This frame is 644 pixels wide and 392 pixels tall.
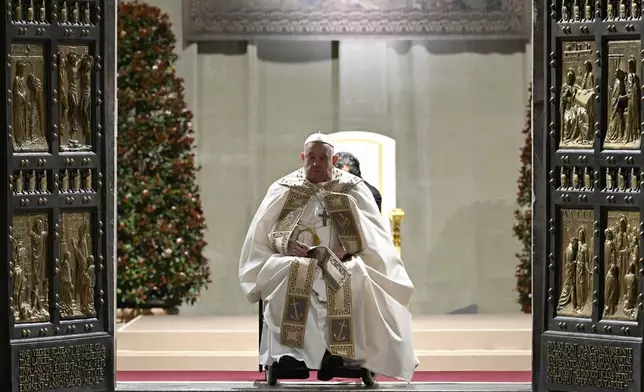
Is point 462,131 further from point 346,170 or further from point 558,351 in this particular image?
point 558,351

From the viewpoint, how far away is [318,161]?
862 centimetres

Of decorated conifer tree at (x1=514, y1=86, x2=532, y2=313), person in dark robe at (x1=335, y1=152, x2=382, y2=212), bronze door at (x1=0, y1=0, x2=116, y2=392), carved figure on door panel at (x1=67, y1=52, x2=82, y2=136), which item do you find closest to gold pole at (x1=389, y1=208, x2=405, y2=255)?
person in dark robe at (x1=335, y1=152, x2=382, y2=212)

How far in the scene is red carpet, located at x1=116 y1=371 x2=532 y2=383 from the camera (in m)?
10.1

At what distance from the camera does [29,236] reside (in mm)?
8406

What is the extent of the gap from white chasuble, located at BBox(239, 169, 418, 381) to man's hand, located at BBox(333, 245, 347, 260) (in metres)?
0.03

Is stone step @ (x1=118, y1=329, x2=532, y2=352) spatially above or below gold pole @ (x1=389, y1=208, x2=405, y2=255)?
below

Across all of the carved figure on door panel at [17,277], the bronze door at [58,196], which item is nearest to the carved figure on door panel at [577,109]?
the bronze door at [58,196]

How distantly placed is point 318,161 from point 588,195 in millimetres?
1501

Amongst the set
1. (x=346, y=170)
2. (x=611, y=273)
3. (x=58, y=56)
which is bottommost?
(x=611, y=273)

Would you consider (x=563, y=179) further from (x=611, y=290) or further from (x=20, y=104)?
(x=20, y=104)

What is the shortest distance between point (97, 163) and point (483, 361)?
346 cm

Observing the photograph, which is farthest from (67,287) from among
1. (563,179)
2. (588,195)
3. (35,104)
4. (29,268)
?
(588,195)

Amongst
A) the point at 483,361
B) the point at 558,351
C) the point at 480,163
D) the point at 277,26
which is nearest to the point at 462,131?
the point at 480,163

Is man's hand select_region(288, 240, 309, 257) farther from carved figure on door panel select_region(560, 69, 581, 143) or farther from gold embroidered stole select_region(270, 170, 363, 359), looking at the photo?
carved figure on door panel select_region(560, 69, 581, 143)
